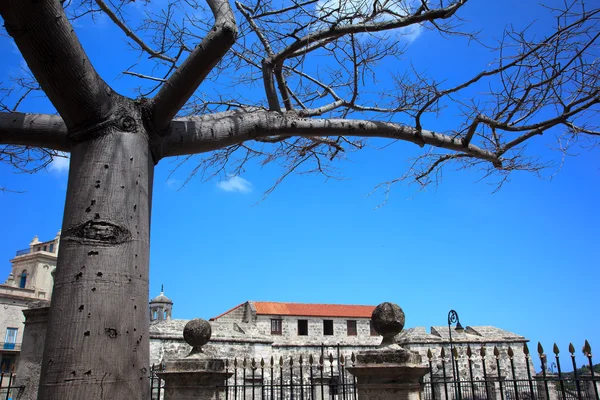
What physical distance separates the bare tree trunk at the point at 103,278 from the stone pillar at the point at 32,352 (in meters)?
3.61

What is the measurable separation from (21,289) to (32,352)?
28.6 m

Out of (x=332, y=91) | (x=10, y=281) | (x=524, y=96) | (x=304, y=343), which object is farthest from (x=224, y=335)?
(x=10, y=281)

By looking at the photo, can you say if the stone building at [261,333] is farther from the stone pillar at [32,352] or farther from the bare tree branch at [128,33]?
the bare tree branch at [128,33]

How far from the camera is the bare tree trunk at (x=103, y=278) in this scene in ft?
6.00

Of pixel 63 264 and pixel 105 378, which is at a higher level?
pixel 63 264

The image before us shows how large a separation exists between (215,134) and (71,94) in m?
0.88

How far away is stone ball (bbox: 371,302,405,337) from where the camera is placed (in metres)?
3.72

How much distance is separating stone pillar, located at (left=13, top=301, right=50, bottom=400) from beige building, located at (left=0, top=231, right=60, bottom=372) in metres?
16.5

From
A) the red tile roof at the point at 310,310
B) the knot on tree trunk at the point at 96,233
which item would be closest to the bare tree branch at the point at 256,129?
the knot on tree trunk at the point at 96,233

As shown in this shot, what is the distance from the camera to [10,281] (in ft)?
100

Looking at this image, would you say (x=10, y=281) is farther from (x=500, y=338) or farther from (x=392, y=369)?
(x=392, y=369)

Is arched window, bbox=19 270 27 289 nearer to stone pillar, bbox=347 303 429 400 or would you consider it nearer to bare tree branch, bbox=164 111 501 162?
stone pillar, bbox=347 303 429 400

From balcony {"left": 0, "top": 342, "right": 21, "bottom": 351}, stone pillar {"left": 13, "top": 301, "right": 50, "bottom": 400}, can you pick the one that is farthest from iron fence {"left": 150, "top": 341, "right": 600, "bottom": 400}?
balcony {"left": 0, "top": 342, "right": 21, "bottom": 351}

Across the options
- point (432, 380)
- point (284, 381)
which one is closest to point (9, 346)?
point (284, 381)
